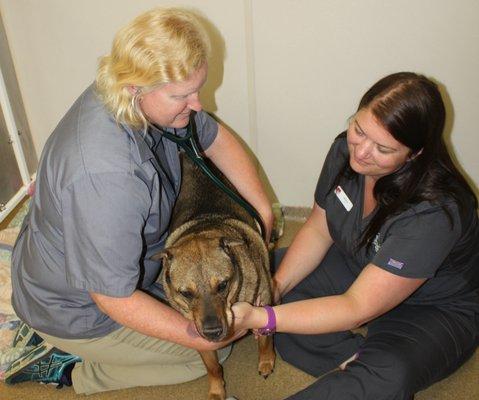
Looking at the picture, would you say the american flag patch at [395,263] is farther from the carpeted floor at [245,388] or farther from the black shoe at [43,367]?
the black shoe at [43,367]

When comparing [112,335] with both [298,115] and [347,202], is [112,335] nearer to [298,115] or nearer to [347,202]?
[347,202]

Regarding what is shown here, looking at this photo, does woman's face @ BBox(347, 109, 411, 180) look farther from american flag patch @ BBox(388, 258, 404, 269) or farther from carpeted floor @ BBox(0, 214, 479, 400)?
carpeted floor @ BBox(0, 214, 479, 400)

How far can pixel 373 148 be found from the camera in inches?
67.4

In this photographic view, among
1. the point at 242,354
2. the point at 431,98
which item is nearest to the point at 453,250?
the point at 431,98

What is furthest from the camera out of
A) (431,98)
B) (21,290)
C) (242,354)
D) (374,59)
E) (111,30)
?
(111,30)

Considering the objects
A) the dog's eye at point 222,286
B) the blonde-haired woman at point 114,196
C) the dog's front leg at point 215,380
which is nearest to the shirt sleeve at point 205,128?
the blonde-haired woman at point 114,196

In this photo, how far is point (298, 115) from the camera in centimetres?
297

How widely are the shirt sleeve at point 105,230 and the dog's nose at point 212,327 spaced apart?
12.6 inches

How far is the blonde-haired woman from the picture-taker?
4.84 feet

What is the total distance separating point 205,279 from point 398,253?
74 centimetres

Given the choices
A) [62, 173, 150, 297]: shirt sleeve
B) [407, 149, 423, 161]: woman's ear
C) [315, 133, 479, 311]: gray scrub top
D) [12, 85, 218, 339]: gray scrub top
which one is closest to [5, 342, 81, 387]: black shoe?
[12, 85, 218, 339]: gray scrub top

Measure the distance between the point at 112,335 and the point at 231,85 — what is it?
5.55 feet

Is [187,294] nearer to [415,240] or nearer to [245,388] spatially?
[245,388]

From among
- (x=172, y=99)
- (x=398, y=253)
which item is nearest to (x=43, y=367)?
(x=172, y=99)
